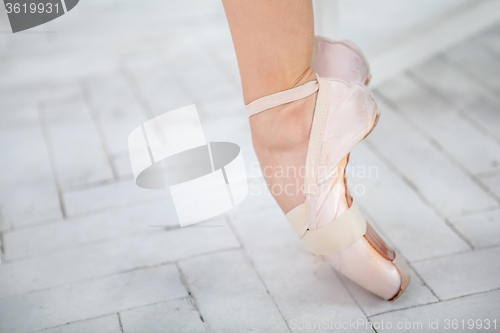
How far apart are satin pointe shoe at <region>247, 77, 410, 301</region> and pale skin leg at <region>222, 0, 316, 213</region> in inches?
0.5

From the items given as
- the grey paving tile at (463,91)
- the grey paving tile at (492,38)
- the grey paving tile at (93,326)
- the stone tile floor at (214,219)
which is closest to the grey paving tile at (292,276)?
the stone tile floor at (214,219)

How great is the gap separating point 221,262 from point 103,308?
9.2 inches

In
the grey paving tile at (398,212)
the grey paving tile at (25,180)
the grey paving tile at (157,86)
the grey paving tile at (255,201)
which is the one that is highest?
the grey paving tile at (25,180)

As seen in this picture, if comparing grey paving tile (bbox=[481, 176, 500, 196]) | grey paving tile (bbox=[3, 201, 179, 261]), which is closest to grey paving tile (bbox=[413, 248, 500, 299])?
grey paving tile (bbox=[481, 176, 500, 196])

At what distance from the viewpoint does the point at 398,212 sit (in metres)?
1.09

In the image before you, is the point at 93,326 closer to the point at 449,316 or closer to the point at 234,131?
the point at 449,316

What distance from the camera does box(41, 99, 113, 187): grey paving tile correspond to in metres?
1.26

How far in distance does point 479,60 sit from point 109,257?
137cm

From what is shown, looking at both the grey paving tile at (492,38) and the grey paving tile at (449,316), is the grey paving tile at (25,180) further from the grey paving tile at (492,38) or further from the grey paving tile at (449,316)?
the grey paving tile at (492,38)

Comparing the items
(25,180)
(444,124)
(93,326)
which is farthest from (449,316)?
(25,180)

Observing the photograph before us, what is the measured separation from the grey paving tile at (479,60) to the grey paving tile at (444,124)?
0.20 m

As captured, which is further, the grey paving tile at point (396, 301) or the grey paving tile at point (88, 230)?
the grey paving tile at point (88, 230)

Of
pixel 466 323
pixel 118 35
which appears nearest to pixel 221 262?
pixel 466 323

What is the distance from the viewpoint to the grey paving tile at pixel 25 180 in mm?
1131
